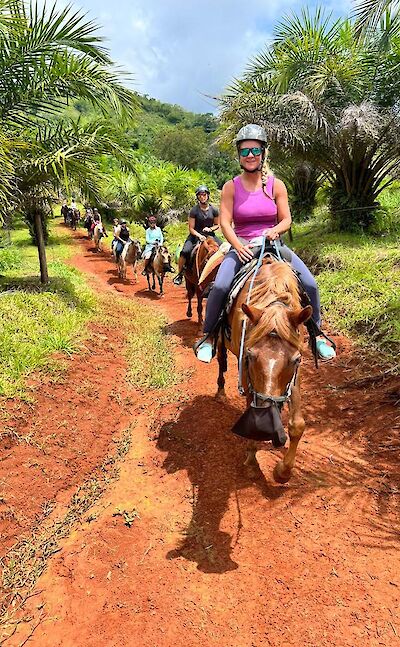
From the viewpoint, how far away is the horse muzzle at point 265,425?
2863 millimetres

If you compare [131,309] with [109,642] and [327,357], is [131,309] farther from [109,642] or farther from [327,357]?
[109,642]

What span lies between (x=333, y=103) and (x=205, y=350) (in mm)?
9669

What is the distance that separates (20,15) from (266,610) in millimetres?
10029

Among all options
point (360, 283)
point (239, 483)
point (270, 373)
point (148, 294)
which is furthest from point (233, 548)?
point (148, 294)

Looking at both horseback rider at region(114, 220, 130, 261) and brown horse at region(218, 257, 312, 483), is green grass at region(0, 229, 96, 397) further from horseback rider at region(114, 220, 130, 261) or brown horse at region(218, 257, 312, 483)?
horseback rider at region(114, 220, 130, 261)

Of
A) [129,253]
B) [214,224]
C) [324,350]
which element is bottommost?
[129,253]

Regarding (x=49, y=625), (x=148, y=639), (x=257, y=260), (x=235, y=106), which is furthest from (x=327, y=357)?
(x=235, y=106)

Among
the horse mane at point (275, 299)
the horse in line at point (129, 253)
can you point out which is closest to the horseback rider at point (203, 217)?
the horse mane at point (275, 299)

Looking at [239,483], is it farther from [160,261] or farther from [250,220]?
[160,261]

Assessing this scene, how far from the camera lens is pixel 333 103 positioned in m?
11.2

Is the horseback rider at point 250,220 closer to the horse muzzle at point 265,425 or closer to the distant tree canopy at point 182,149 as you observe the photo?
the horse muzzle at point 265,425

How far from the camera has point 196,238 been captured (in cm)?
935

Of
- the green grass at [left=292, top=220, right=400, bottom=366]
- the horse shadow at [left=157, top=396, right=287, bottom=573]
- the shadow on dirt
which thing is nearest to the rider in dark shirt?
the green grass at [left=292, top=220, right=400, bottom=366]

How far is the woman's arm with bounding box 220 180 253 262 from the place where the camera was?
428 cm
